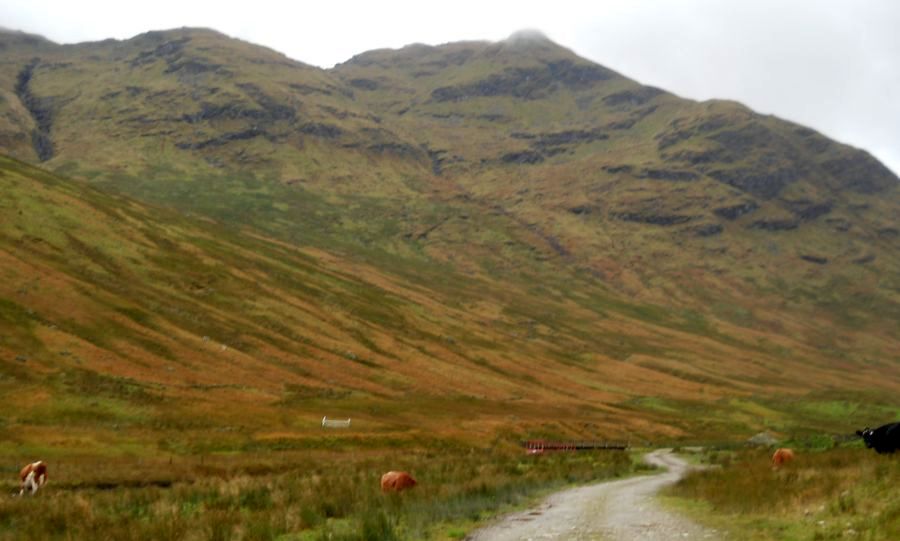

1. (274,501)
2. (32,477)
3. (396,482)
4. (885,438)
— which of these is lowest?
(32,477)

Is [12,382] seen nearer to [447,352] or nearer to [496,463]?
[496,463]

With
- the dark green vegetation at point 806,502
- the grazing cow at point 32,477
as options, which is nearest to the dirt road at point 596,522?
the dark green vegetation at point 806,502

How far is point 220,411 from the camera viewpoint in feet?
201

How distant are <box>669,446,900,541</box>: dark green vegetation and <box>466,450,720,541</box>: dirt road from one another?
3.20 ft

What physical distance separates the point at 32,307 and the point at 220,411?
2924cm

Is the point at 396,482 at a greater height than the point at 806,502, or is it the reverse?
the point at 806,502

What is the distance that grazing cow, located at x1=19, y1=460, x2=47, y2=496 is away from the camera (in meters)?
26.8

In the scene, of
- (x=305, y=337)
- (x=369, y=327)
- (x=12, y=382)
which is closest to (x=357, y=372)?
(x=305, y=337)

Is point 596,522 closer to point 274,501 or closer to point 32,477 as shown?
point 274,501

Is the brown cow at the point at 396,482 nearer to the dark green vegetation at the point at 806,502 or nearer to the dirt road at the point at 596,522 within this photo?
the dirt road at the point at 596,522

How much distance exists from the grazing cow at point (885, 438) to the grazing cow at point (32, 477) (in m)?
30.9

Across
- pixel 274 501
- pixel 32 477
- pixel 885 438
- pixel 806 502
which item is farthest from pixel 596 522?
pixel 32 477

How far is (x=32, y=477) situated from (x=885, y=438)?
31249mm

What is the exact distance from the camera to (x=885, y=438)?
85.4ft
